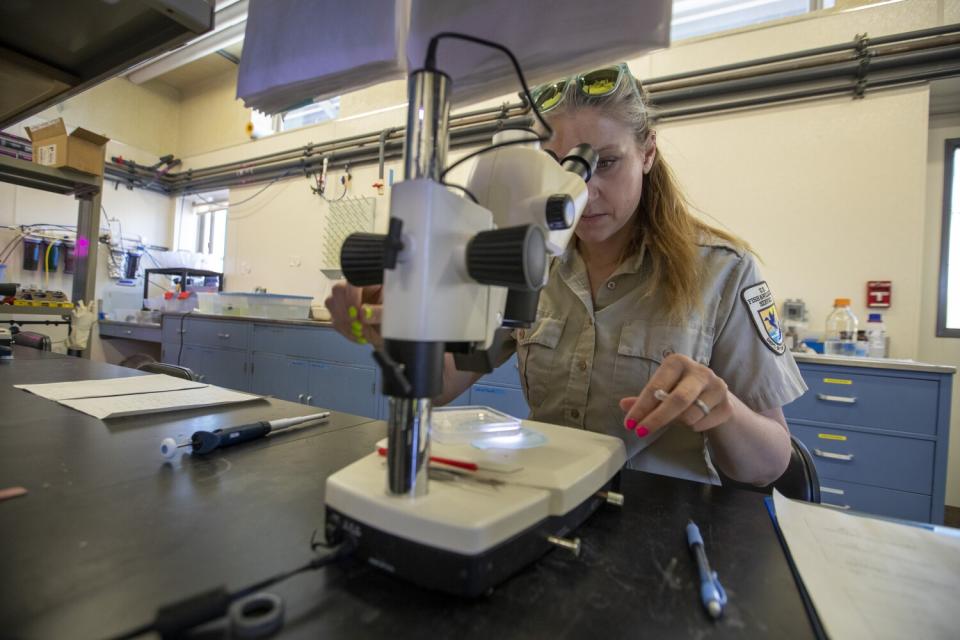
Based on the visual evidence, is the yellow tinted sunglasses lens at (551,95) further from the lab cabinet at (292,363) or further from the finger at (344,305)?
the lab cabinet at (292,363)

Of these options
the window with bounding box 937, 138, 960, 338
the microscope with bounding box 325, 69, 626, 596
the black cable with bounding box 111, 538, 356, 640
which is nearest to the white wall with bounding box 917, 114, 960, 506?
the window with bounding box 937, 138, 960, 338

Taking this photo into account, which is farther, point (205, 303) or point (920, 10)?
point (205, 303)

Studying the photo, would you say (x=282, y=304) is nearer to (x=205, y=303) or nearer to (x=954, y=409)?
(x=205, y=303)

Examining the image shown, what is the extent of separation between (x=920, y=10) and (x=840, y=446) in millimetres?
1987

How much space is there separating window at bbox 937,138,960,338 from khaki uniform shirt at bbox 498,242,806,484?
221 cm

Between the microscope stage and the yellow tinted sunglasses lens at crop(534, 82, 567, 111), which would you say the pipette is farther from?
the yellow tinted sunglasses lens at crop(534, 82, 567, 111)

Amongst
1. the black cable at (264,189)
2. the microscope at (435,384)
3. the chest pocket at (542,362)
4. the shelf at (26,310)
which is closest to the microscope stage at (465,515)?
the microscope at (435,384)

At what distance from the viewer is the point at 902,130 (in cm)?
194

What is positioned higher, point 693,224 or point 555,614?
point 693,224

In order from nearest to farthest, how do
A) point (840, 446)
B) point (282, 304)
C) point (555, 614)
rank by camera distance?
point (555, 614), point (840, 446), point (282, 304)

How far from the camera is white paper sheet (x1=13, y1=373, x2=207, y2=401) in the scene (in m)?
0.86

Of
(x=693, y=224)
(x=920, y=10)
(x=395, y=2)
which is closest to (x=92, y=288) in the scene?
(x=395, y=2)

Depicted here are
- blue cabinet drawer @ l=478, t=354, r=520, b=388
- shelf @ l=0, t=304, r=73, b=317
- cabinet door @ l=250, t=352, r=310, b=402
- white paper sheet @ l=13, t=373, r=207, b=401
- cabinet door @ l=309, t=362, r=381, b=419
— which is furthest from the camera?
cabinet door @ l=250, t=352, r=310, b=402

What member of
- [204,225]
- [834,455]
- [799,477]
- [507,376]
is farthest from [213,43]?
[834,455]
